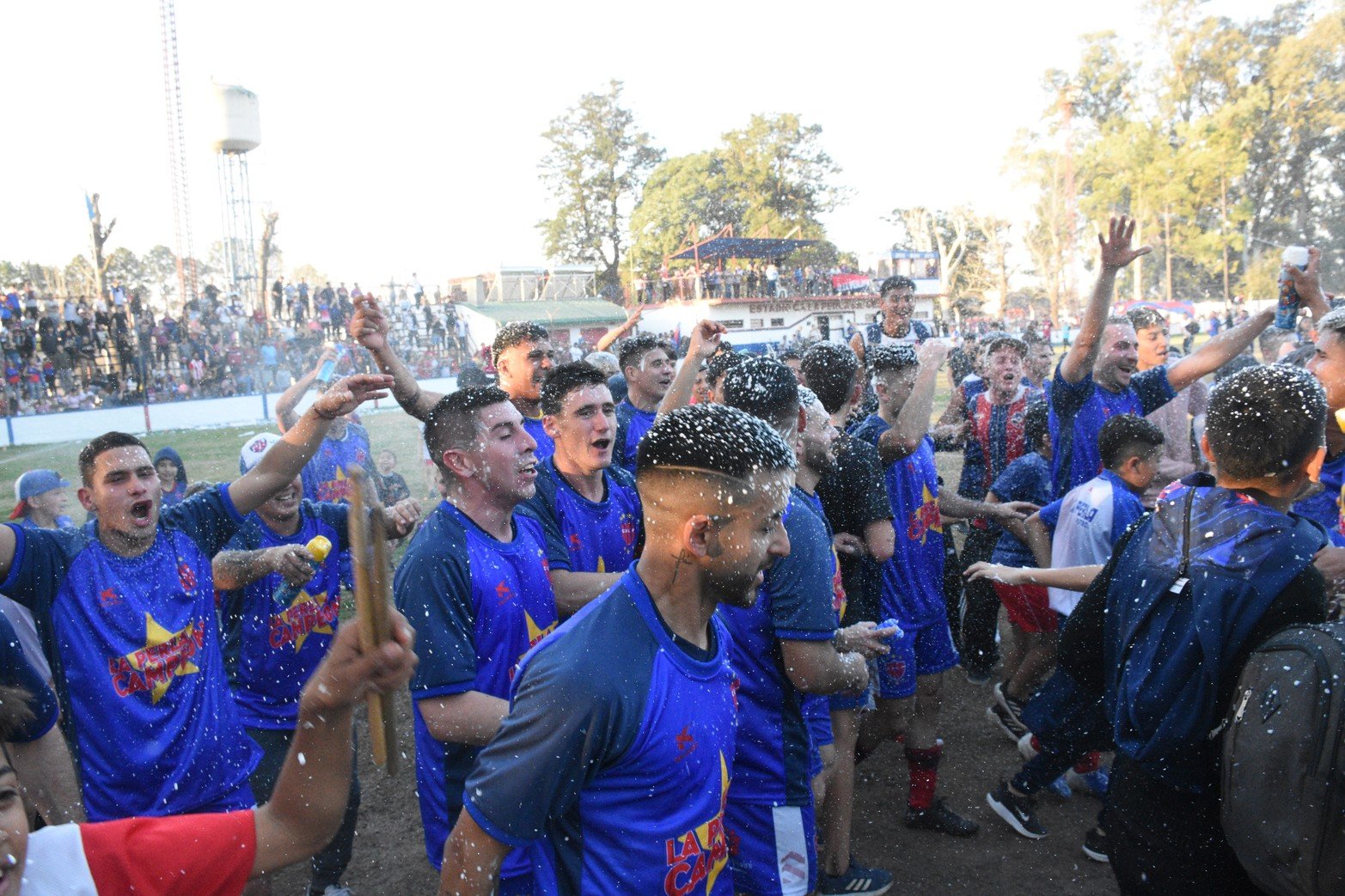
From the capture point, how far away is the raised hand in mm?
4227

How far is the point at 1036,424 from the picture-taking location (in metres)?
5.82

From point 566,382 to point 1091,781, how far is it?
11.1 feet

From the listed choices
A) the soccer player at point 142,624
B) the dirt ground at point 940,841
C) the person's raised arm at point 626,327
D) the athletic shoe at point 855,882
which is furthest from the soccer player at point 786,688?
the person's raised arm at point 626,327

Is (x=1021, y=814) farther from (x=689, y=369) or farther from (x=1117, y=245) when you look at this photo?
(x=1117, y=245)

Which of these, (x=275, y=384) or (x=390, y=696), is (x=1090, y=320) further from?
(x=275, y=384)

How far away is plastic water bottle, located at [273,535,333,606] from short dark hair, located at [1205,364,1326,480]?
315 centimetres

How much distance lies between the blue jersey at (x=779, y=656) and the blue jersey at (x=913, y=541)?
161cm

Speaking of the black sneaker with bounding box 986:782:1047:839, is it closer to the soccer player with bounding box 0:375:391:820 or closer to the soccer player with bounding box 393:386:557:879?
the soccer player with bounding box 393:386:557:879

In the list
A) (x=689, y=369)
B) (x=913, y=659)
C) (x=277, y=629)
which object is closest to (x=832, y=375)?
(x=689, y=369)

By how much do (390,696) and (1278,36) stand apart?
62.0 meters

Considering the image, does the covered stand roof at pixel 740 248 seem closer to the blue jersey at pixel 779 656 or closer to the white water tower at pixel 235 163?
the white water tower at pixel 235 163

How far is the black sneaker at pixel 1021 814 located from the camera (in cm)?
404

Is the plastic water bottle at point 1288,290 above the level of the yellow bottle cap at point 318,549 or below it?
above

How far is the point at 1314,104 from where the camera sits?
45.0m
